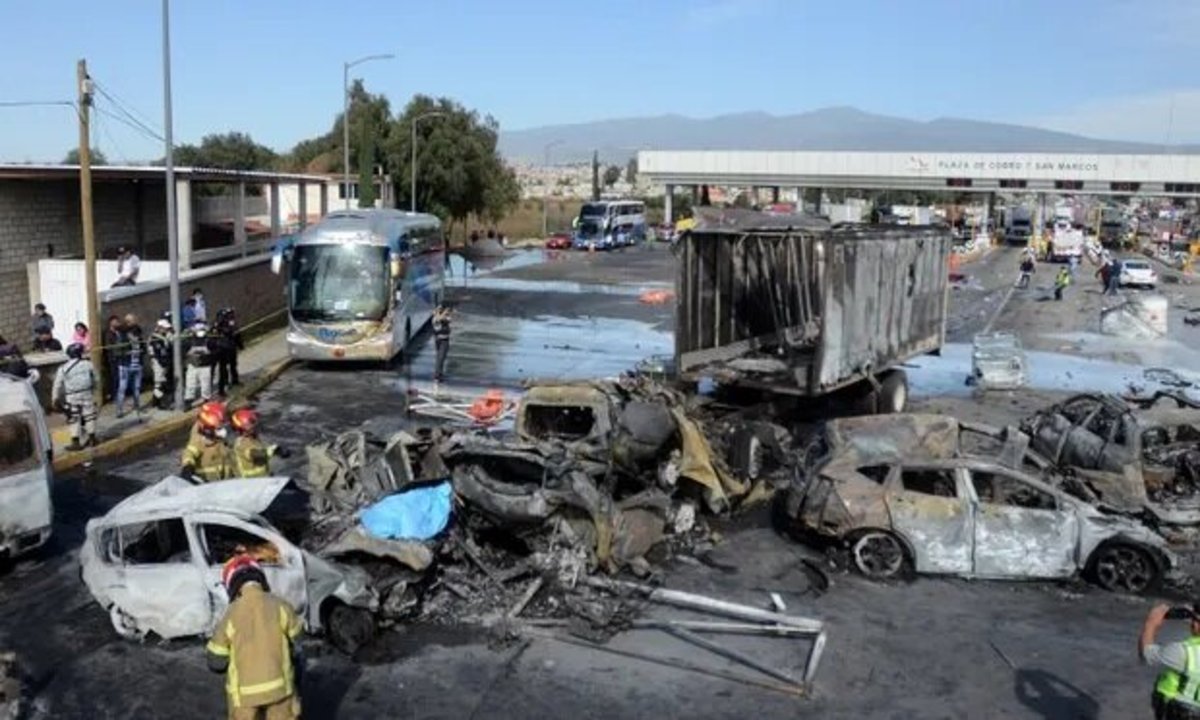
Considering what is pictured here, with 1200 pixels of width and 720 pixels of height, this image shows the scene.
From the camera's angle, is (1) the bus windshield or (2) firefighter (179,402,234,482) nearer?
(2) firefighter (179,402,234,482)

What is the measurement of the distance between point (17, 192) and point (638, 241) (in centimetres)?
5308

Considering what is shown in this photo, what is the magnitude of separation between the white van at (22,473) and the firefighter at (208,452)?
1.36 meters

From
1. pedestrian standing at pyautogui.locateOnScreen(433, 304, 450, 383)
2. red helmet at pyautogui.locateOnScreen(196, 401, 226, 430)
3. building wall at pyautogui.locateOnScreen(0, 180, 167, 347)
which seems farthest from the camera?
building wall at pyautogui.locateOnScreen(0, 180, 167, 347)

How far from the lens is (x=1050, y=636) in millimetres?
9945

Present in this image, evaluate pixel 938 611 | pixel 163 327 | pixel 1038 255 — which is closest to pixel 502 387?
pixel 163 327

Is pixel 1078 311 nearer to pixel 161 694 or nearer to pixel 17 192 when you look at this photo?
pixel 17 192

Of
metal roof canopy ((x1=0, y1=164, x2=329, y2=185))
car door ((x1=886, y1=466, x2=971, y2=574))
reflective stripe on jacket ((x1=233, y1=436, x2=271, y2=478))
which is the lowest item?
car door ((x1=886, y1=466, x2=971, y2=574))

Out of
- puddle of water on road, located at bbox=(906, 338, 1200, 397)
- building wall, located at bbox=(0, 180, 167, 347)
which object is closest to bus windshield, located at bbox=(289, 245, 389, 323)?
building wall, located at bbox=(0, 180, 167, 347)

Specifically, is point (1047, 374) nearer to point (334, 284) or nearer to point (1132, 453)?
point (1132, 453)

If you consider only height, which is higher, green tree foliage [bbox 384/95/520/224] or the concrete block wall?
green tree foliage [bbox 384/95/520/224]

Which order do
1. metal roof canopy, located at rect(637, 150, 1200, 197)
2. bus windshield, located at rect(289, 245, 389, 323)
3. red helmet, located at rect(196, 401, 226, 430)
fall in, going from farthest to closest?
metal roof canopy, located at rect(637, 150, 1200, 197), bus windshield, located at rect(289, 245, 389, 323), red helmet, located at rect(196, 401, 226, 430)

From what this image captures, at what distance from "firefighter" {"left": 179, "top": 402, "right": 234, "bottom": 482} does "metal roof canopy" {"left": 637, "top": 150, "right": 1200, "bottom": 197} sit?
74654 mm

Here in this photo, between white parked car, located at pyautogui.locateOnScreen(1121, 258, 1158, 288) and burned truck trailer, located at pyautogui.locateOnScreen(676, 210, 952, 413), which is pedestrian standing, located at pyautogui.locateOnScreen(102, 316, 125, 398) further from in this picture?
white parked car, located at pyautogui.locateOnScreen(1121, 258, 1158, 288)

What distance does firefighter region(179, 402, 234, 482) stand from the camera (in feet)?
37.9
